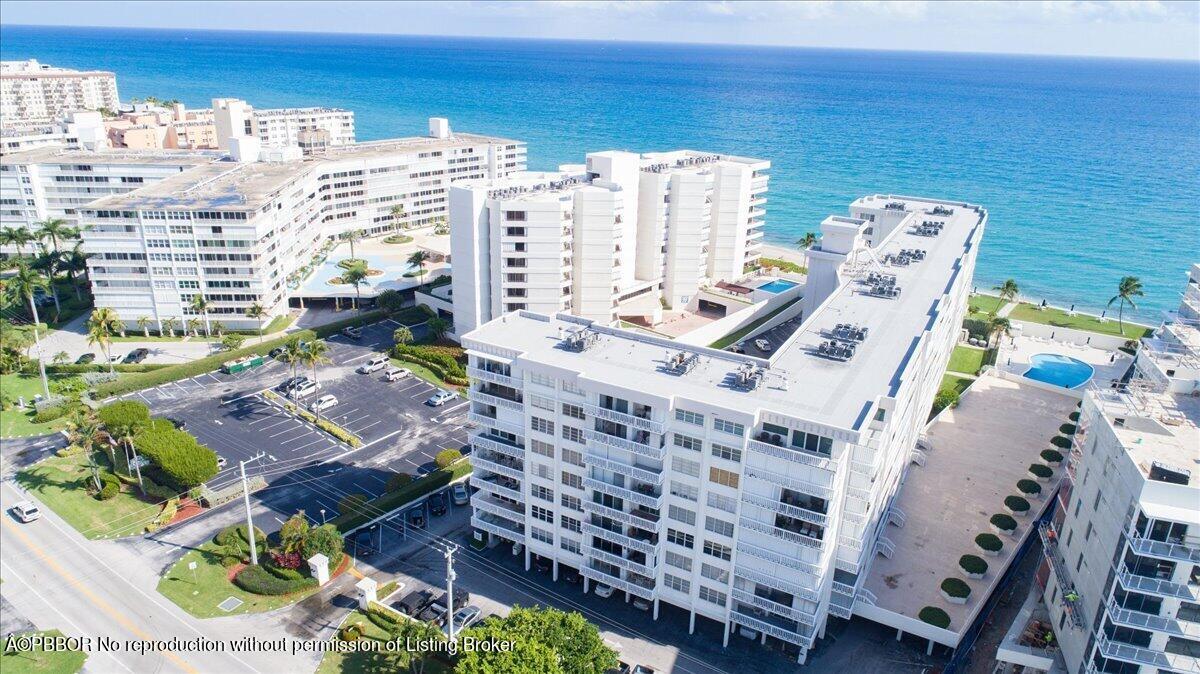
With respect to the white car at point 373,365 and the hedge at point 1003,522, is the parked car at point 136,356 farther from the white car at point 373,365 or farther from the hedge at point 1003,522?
the hedge at point 1003,522

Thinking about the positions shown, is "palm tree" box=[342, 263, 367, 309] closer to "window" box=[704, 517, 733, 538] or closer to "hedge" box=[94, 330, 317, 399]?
"hedge" box=[94, 330, 317, 399]

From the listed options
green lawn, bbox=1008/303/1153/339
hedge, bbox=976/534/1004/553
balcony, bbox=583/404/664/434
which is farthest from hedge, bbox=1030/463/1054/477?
green lawn, bbox=1008/303/1153/339

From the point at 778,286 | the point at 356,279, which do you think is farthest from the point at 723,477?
the point at 356,279

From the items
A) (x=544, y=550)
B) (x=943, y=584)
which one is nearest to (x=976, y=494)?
(x=943, y=584)

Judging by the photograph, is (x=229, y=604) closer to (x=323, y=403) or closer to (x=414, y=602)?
(x=414, y=602)

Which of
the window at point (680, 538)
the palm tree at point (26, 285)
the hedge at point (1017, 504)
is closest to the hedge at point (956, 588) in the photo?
the hedge at point (1017, 504)

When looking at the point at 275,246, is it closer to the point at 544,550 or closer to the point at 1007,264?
the point at 544,550

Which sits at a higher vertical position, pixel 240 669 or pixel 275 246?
pixel 275 246
